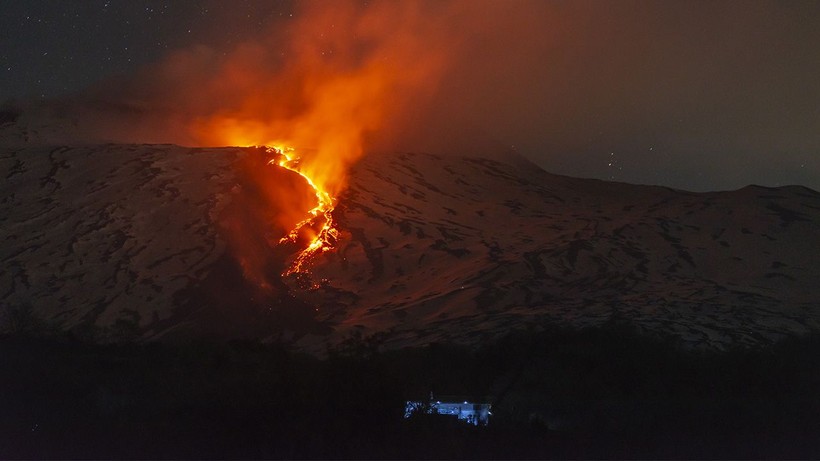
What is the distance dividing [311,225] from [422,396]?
41.5m

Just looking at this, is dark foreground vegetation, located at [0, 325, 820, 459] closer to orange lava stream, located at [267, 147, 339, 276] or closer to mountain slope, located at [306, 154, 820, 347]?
mountain slope, located at [306, 154, 820, 347]

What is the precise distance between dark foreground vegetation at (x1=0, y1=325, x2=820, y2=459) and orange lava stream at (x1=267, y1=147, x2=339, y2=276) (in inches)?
1138

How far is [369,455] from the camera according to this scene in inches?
830

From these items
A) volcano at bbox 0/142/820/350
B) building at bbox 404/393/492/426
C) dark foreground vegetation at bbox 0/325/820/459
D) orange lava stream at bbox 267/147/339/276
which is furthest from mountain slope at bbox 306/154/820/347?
building at bbox 404/393/492/426

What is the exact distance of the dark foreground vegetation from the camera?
21516 mm

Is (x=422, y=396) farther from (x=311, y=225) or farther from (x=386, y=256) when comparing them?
(x=311, y=225)

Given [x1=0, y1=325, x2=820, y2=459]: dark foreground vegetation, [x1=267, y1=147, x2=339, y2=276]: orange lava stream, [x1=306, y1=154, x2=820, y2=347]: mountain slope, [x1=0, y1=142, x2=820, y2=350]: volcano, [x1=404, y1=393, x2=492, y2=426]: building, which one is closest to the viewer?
[x1=0, y1=325, x2=820, y2=459]: dark foreground vegetation

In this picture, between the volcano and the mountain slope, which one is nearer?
the mountain slope

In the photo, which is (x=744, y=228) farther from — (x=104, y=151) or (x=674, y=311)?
(x=104, y=151)

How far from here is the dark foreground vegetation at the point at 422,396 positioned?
21.5m

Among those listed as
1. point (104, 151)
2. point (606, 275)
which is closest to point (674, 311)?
point (606, 275)

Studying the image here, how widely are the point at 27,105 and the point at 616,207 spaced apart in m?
54.5

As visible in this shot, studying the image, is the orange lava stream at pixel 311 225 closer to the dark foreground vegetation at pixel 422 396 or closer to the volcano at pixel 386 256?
the volcano at pixel 386 256

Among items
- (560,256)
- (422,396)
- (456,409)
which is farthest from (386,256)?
(456,409)
